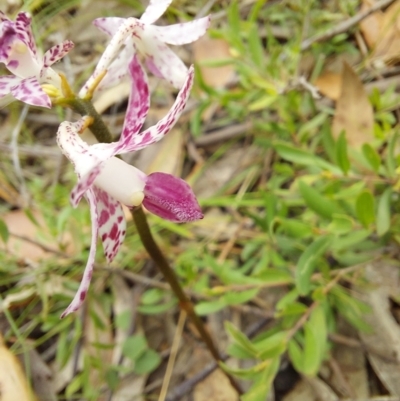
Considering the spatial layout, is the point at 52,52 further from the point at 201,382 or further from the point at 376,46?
the point at 376,46

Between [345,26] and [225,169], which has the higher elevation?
[345,26]

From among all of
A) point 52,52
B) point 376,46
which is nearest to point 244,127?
point 376,46

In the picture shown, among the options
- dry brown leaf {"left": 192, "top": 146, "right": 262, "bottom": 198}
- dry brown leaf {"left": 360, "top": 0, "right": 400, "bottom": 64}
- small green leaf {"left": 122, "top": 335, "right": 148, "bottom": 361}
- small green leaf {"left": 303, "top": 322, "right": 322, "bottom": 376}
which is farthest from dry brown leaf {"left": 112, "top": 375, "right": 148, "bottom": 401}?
dry brown leaf {"left": 360, "top": 0, "right": 400, "bottom": 64}

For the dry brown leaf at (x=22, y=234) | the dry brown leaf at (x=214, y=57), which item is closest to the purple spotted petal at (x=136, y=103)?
the dry brown leaf at (x=22, y=234)

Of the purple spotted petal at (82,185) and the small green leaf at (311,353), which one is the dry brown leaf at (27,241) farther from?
the purple spotted petal at (82,185)

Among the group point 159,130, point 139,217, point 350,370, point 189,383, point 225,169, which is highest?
point 159,130

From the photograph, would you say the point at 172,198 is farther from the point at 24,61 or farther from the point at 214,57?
the point at 214,57

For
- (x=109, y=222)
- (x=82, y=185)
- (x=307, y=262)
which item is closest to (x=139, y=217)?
(x=109, y=222)
